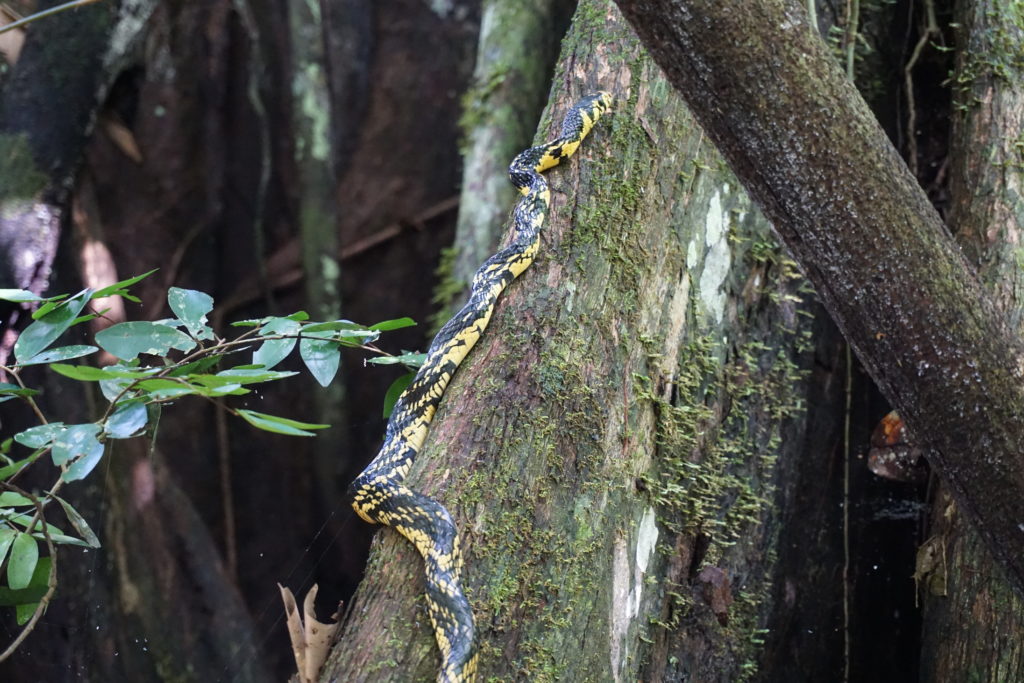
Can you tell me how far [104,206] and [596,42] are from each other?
3578mm

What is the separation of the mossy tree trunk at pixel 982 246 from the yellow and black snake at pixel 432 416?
1205 mm

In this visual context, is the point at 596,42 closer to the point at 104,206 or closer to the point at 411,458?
the point at 411,458

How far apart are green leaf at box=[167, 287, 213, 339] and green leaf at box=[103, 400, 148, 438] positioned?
196mm

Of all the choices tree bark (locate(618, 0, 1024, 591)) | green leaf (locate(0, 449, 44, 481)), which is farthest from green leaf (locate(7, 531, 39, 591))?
tree bark (locate(618, 0, 1024, 591))

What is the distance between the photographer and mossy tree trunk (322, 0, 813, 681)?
1977mm

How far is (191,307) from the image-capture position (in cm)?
189

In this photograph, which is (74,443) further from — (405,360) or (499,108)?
(499,108)

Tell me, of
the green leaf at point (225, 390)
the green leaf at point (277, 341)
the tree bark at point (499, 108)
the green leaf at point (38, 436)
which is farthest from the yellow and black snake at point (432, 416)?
the tree bark at point (499, 108)

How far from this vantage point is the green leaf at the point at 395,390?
95.3 inches

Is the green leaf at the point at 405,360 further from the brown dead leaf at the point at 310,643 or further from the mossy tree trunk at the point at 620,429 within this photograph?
the brown dead leaf at the point at 310,643

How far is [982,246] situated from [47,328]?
2.55 m

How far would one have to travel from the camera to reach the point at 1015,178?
273cm

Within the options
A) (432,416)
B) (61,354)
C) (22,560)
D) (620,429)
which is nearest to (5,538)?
(22,560)

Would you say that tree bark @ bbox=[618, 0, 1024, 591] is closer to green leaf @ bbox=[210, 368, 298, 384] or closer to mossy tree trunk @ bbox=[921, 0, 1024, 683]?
mossy tree trunk @ bbox=[921, 0, 1024, 683]
